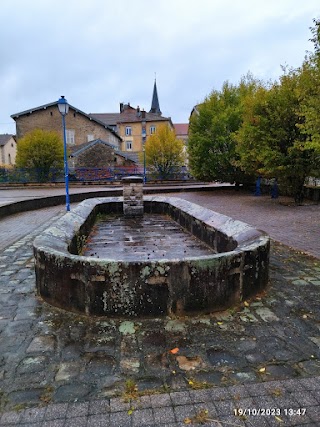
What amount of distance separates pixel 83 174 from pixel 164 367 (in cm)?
3162

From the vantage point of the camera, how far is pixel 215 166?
20922 millimetres

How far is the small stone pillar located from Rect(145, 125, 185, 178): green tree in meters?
23.2

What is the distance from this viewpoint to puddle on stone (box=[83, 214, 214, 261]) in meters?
5.68

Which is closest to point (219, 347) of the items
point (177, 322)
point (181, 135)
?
point (177, 322)

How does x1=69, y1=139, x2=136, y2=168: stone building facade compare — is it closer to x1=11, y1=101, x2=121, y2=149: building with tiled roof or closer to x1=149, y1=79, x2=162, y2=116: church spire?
x1=11, y1=101, x2=121, y2=149: building with tiled roof

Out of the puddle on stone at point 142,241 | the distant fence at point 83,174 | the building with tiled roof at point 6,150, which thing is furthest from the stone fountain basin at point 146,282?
the building with tiled roof at point 6,150

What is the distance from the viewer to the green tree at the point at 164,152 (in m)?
32.7

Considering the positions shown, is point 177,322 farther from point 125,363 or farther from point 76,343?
point 76,343

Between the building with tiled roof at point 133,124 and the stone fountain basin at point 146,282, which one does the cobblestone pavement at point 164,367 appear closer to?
the stone fountain basin at point 146,282

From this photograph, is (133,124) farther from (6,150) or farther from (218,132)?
(218,132)

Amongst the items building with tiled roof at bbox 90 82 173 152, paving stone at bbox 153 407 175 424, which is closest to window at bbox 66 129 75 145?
building with tiled roof at bbox 90 82 173 152

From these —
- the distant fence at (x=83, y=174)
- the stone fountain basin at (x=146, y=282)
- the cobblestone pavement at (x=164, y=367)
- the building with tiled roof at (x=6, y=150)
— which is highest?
the building with tiled roof at (x=6, y=150)

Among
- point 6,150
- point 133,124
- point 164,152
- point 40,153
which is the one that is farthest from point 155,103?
point 40,153

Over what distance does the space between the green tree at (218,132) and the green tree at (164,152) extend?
10807mm
